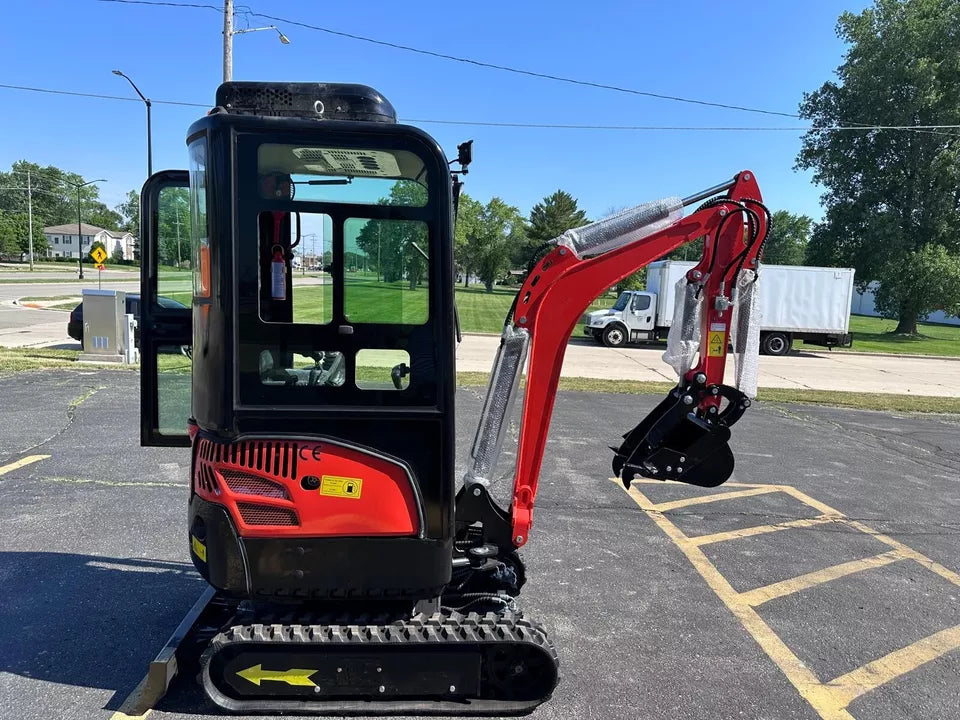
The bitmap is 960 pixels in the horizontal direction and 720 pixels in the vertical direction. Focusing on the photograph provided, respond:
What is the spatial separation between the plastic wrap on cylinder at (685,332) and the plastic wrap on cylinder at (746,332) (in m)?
0.20

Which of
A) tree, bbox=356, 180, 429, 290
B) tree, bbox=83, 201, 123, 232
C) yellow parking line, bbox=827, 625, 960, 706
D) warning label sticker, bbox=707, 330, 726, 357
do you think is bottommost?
yellow parking line, bbox=827, 625, 960, 706

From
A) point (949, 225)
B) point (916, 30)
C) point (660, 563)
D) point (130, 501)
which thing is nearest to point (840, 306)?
point (949, 225)

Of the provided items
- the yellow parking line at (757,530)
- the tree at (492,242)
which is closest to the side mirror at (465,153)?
the yellow parking line at (757,530)

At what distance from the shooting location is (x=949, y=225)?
32094 millimetres

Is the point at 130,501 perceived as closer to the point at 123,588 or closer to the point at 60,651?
the point at 123,588

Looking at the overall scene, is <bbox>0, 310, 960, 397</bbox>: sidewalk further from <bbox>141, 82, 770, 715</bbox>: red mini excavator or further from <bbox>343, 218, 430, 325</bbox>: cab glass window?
<bbox>343, 218, 430, 325</bbox>: cab glass window

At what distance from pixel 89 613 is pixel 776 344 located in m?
24.8

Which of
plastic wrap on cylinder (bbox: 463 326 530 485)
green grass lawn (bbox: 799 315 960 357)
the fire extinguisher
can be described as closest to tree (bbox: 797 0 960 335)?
green grass lawn (bbox: 799 315 960 357)

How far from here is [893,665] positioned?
378cm

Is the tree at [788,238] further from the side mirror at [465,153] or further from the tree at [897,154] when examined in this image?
the side mirror at [465,153]

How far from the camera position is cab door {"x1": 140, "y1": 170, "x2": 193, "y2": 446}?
3.61 m

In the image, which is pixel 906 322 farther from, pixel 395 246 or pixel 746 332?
pixel 395 246

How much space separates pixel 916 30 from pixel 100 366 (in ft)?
120

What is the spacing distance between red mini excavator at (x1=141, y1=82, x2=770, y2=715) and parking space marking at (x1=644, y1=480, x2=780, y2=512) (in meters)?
3.47
